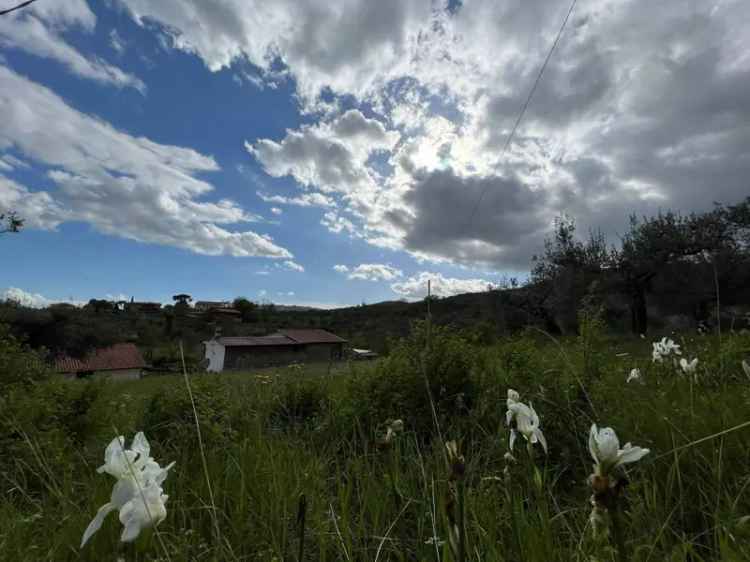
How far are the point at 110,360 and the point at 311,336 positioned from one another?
60.8 feet

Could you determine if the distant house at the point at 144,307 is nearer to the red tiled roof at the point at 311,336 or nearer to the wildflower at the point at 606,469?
the red tiled roof at the point at 311,336

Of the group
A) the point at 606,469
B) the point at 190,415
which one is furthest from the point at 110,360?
the point at 606,469

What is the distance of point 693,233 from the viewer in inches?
786

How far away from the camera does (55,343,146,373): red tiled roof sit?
33.0 metres

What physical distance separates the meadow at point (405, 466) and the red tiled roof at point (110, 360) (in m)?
34.4

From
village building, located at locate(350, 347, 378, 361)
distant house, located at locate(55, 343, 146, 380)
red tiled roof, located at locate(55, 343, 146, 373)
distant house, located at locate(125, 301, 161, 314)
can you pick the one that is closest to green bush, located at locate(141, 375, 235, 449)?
village building, located at locate(350, 347, 378, 361)

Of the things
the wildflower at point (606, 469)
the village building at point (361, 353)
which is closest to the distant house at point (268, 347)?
the village building at point (361, 353)

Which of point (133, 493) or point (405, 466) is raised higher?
point (133, 493)

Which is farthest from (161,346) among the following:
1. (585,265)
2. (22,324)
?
(585,265)

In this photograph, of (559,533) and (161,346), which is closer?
(559,533)

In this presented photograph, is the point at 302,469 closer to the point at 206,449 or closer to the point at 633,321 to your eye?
the point at 206,449

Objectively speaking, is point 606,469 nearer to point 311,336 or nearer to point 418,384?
point 418,384

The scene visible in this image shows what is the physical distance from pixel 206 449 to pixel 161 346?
46.4 m

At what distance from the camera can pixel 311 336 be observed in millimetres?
43156
